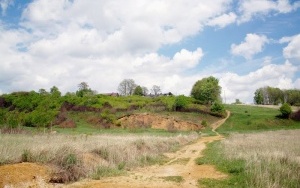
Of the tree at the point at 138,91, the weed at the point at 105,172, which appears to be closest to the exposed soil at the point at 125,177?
the weed at the point at 105,172

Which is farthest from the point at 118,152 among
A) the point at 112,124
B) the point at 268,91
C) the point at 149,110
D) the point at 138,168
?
the point at 268,91

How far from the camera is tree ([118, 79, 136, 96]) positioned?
150m

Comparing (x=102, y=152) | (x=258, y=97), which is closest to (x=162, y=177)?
(x=102, y=152)

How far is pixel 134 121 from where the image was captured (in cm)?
A: 8206

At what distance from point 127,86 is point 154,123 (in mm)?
71324

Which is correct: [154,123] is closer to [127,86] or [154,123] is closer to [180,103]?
[180,103]

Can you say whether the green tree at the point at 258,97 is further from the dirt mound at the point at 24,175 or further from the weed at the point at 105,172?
the dirt mound at the point at 24,175

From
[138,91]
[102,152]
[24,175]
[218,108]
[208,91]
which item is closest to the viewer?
[24,175]

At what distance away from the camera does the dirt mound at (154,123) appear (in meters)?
78.0

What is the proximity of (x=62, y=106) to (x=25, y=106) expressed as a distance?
10.7 m

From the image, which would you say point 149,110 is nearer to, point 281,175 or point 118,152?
point 118,152

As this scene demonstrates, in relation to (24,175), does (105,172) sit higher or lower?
lower

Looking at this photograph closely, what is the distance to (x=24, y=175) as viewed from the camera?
1250cm

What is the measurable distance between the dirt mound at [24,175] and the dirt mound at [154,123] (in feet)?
211
